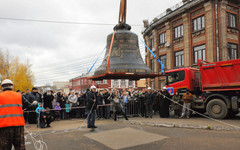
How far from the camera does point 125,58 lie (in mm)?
5363

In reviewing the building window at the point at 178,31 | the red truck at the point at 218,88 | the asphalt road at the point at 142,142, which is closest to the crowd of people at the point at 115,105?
the red truck at the point at 218,88

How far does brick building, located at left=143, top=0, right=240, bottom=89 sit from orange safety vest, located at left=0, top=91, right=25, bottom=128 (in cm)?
1915

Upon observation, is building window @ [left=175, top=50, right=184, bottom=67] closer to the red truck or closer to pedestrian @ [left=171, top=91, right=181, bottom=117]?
the red truck

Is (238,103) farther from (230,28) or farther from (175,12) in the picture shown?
(175,12)

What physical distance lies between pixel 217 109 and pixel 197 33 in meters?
12.8

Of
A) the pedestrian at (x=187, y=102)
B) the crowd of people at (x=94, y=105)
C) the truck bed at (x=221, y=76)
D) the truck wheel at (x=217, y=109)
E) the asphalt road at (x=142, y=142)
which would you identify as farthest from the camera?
the pedestrian at (x=187, y=102)

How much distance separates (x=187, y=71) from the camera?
1275 cm

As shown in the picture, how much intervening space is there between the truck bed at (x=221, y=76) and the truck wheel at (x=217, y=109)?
738 millimetres

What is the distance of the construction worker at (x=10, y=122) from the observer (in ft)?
14.0

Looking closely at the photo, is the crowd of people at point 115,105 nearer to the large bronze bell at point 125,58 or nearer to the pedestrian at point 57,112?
the pedestrian at point 57,112

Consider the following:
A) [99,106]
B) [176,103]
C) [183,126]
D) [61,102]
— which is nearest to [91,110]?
[99,106]

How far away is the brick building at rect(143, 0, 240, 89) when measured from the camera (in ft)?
64.4

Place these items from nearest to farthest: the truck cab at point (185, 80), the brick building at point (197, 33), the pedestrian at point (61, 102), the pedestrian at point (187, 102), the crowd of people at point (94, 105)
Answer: the crowd of people at point (94, 105) → the pedestrian at point (187, 102) → the truck cab at point (185, 80) → the pedestrian at point (61, 102) → the brick building at point (197, 33)

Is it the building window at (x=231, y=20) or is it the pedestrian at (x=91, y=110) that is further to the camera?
the building window at (x=231, y=20)
